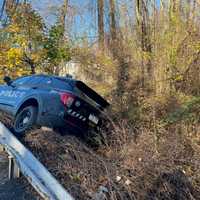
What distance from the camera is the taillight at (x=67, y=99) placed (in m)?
6.77

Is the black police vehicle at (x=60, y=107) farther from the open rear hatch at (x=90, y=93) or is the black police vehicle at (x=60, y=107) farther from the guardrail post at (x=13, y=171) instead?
the guardrail post at (x=13, y=171)

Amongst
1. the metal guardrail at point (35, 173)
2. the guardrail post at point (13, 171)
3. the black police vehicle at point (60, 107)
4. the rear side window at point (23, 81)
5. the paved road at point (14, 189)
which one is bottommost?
the paved road at point (14, 189)

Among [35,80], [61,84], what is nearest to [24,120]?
[61,84]

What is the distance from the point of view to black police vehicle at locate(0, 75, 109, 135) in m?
6.78

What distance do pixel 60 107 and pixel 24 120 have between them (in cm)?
105

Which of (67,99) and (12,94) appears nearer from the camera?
(67,99)

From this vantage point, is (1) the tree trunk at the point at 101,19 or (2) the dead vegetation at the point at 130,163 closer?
(2) the dead vegetation at the point at 130,163

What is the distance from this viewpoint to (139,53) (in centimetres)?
955

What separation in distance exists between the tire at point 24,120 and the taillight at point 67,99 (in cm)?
73

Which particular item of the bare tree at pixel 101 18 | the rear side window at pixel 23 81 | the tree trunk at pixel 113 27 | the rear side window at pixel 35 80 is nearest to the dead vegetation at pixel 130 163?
the rear side window at pixel 35 80

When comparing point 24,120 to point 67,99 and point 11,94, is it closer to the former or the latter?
point 67,99

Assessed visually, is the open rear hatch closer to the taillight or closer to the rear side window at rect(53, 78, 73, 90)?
the rear side window at rect(53, 78, 73, 90)

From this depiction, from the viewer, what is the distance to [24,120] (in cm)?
729

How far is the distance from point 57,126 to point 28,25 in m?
8.96
